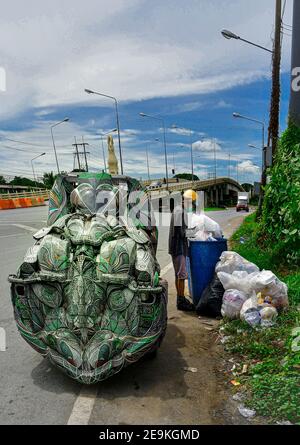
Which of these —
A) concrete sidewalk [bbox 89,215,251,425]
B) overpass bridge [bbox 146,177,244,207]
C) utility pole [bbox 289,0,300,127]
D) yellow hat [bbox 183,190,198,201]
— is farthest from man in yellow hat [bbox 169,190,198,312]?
overpass bridge [bbox 146,177,244,207]

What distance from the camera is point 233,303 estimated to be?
18.0 feet

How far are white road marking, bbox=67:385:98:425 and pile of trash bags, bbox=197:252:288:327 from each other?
2231 mm

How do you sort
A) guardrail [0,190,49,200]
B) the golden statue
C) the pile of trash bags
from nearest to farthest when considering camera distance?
1. the pile of trash bags
2. the golden statue
3. guardrail [0,190,49,200]

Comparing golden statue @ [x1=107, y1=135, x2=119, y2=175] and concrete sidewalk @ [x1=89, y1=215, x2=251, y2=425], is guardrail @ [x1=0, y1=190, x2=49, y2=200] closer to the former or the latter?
golden statue @ [x1=107, y1=135, x2=119, y2=175]

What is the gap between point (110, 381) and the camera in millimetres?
4039

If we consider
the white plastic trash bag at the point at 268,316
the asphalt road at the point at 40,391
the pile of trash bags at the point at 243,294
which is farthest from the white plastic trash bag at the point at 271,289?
the asphalt road at the point at 40,391

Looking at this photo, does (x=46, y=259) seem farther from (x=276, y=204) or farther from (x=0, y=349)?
(x=276, y=204)

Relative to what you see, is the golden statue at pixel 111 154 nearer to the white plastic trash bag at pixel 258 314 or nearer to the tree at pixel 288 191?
the tree at pixel 288 191

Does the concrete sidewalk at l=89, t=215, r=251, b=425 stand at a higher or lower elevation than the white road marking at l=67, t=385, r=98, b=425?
lower

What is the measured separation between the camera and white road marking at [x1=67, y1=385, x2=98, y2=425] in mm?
3340

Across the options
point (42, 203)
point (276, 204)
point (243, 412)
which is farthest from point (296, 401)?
point (42, 203)

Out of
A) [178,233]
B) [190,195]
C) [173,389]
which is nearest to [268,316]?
[173,389]
